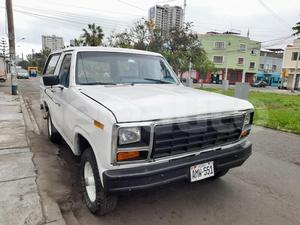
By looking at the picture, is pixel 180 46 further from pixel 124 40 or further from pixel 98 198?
pixel 98 198

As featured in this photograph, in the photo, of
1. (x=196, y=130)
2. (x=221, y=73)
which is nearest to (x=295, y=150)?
(x=196, y=130)

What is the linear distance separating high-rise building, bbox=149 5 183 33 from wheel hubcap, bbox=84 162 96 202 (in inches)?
790

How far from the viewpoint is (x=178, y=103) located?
268 centimetres

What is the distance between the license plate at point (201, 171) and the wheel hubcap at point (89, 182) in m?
1.15

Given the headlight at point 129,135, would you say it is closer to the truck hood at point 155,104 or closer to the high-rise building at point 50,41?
the truck hood at point 155,104

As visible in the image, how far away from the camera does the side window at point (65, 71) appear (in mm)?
3844

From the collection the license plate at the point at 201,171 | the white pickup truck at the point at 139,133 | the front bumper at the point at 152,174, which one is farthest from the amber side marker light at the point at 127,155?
the license plate at the point at 201,171

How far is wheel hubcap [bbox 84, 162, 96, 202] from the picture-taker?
2938 mm

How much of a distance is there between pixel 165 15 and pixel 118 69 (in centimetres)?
2094

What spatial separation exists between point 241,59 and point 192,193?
51.7m

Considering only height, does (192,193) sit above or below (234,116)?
below

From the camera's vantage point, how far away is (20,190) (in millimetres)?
3361

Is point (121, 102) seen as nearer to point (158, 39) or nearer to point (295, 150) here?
point (295, 150)

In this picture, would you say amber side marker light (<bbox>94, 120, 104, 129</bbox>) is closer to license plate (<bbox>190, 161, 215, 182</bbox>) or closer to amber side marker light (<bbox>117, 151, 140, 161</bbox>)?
amber side marker light (<bbox>117, 151, 140, 161</bbox>)
